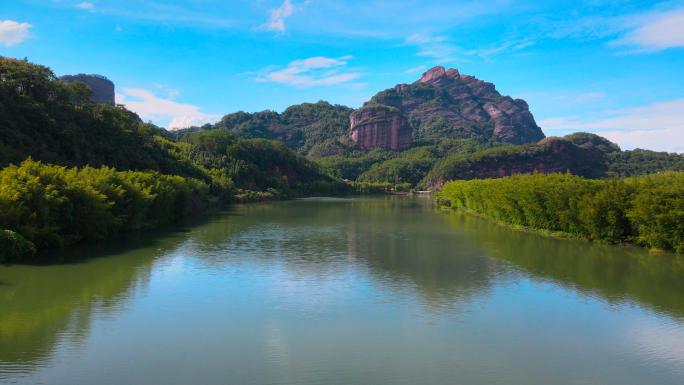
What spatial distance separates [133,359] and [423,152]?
178474mm

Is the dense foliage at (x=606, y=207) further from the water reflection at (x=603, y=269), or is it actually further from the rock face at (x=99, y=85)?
the rock face at (x=99, y=85)

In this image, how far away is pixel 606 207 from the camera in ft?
83.2

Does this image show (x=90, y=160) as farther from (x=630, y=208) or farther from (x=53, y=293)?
(x=630, y=208)

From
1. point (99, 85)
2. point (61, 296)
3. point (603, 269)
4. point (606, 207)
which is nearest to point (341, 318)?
point (61, 296)

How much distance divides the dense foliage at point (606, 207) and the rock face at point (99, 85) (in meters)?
182

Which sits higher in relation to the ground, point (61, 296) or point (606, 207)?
point (606, 207)

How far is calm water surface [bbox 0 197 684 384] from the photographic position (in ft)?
31.6

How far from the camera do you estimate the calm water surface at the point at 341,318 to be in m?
9.63

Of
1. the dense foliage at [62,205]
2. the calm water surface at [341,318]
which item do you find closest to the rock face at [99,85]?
the dense foliage at [62,205]

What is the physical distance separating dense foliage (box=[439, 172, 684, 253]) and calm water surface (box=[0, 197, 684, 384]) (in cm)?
171

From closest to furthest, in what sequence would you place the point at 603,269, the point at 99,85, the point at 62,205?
the point at 603,269 < the point at 62,205 < the point at 99,85

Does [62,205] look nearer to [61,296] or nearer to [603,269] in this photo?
[61,296]

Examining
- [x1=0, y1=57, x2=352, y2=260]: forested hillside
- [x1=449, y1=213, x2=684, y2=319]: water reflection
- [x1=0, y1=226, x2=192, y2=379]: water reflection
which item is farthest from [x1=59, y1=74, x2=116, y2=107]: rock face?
[x1=449, y1=213, x2=684, y2=319]: water reflection

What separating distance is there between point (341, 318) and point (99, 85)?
19855cm
